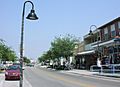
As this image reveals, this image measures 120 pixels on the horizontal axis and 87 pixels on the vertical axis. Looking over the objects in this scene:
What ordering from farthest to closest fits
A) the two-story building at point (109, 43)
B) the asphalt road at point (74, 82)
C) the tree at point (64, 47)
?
1. the tree at point (64, 47)
2. the two-story building at point (109, 43)
3. the asphalt road at point (74, 82)

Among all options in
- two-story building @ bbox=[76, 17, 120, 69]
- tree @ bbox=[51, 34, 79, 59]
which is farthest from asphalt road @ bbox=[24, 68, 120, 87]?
tree @ bbox=[51, 34, 79, 59]

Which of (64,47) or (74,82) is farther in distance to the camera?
(64,47)

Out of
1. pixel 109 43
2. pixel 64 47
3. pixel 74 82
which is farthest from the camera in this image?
pixel 64 47

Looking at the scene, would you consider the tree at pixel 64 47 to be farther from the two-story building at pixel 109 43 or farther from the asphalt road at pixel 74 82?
the asphalt road at pixel 74 82

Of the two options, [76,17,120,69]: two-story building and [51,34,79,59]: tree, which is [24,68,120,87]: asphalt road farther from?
[51,34,79,59]: tree

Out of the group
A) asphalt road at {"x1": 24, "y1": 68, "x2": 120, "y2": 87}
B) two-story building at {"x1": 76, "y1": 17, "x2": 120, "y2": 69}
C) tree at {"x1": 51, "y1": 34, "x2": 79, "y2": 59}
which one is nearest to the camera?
asphalt road at {"x1": 24, "y1": 68, "x2": 120, "y2": 87}

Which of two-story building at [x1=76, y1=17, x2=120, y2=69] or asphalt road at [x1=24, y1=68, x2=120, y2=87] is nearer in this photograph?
asphalt road at [x1=24, y1=68, x2=120, y2=87]

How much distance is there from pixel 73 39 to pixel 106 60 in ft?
74.7

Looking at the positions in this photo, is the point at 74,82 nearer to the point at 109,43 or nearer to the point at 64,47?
the point at 109,43

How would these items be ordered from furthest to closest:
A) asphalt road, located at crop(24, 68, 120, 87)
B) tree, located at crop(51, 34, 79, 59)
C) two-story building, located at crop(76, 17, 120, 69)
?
tree, located at crop(51, 34, 79, 59) < two-story building, located at crop(76, 17, 120, 69) < asphalt road, located at crop(24, 68, 120, 87)

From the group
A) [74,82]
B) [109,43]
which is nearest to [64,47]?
[109,43]

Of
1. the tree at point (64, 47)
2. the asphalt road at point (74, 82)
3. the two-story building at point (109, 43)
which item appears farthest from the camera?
the tree at point (64, 47)

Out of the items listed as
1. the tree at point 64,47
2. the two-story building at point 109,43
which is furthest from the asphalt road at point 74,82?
the tree at point 64,47

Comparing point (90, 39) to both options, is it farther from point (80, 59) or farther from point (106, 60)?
point (106, 60)
